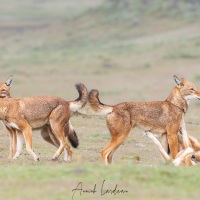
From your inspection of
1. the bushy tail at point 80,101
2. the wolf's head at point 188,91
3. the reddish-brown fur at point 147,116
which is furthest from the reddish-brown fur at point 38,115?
the wolf's head at point 188,91

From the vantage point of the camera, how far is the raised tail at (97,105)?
12383 millimetres

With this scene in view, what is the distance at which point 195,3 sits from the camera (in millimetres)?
45094

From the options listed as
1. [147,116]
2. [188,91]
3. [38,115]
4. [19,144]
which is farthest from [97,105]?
[188,91]

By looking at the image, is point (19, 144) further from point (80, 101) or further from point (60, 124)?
point (80, 101)

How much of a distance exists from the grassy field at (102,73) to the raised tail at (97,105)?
0.89 meters

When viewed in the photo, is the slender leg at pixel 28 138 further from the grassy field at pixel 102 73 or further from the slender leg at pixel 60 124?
the slender leg at pixel 60 124

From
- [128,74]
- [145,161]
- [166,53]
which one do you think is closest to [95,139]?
[145,161]

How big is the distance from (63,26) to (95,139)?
29343mm

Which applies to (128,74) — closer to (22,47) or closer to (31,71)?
(31,71)

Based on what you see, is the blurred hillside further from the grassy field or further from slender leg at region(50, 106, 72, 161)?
slender leg at region(50, 106, 72, 161)

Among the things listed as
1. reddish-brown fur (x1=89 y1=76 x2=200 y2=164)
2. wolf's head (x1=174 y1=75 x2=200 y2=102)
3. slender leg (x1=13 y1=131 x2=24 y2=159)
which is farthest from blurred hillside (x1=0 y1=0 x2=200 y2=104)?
slender leg (x1=13 y1=131 x2=24 y2=159)

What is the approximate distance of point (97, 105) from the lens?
12.4 meters

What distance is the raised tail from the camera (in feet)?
40.6

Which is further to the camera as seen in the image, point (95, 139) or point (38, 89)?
point (38, 89)
